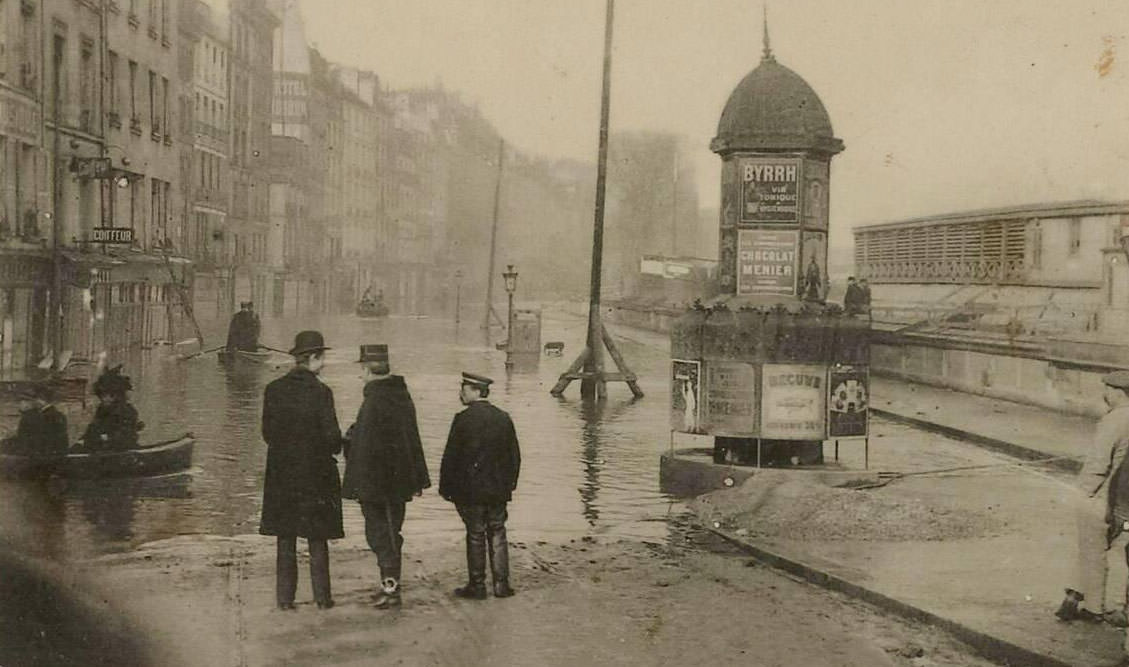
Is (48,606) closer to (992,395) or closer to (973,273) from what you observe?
(992,395)

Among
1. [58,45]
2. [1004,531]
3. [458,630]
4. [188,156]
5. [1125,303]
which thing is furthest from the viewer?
[188,156]

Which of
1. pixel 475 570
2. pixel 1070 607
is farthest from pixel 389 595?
pixel 1070 607

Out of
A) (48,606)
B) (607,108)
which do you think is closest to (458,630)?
(48,606)

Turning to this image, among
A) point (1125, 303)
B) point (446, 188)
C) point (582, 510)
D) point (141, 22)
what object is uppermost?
point (141, 22)

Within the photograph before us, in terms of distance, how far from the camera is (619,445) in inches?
708

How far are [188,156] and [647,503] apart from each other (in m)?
11.9

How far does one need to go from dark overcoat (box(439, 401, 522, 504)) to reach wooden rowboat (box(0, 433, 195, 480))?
521cm

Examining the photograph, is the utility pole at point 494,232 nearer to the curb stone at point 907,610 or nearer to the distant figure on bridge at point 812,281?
the distant figure on bridge at point 812,281

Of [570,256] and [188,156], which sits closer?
[188,156]

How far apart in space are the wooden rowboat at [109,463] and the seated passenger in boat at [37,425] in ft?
0.30

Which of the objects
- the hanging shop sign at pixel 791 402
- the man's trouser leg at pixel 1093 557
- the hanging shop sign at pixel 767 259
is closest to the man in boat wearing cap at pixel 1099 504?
the man's trouser leg at pixel 1093 557

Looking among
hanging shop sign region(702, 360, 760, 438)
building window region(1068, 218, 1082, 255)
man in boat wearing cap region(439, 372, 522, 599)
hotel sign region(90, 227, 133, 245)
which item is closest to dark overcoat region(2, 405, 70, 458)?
hotel sign region(90, 227, 133, 245)

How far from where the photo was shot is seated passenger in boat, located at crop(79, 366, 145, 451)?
12.4 meters

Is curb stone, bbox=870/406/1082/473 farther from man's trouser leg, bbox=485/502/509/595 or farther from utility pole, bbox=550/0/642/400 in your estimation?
man's trouser leg, bbox=485/502/509/595
